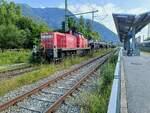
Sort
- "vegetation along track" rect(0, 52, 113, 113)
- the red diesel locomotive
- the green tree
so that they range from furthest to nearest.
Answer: the green tree → the red diesel locomotive → "vegetation along track" rect(0, 52, 113, 113)

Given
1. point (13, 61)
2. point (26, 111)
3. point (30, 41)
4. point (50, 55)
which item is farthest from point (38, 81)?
point (30, 41)

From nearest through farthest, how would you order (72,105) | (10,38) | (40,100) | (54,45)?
(72,105) < (40,100) < (54,45) < (10,38)

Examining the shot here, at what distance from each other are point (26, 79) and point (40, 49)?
37.0ft

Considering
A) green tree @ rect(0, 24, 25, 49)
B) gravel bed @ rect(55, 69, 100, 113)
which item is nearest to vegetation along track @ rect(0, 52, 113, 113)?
gravel bed @ rect(55, 69, 100, 113)

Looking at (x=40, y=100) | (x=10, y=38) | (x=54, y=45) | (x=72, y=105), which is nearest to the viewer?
(x=72, y=105)

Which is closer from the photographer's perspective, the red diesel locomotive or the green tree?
the red diesel locomotive

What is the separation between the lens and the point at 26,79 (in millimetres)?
16125

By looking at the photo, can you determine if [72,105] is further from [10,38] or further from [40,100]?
[10,38]

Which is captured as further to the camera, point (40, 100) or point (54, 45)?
point (54, 45)

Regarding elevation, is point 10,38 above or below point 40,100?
above

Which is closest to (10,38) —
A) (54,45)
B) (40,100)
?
(54,45)

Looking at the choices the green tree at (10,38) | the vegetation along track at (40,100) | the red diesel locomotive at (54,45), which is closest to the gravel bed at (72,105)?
the vegetation along track at (40,100)

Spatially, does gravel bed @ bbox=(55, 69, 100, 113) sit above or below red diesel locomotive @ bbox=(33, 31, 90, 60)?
below

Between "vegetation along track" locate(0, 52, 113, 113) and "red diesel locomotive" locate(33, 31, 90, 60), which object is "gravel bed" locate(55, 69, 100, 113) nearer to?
"vegetation along track" locate(0, 52, 113, 113)
